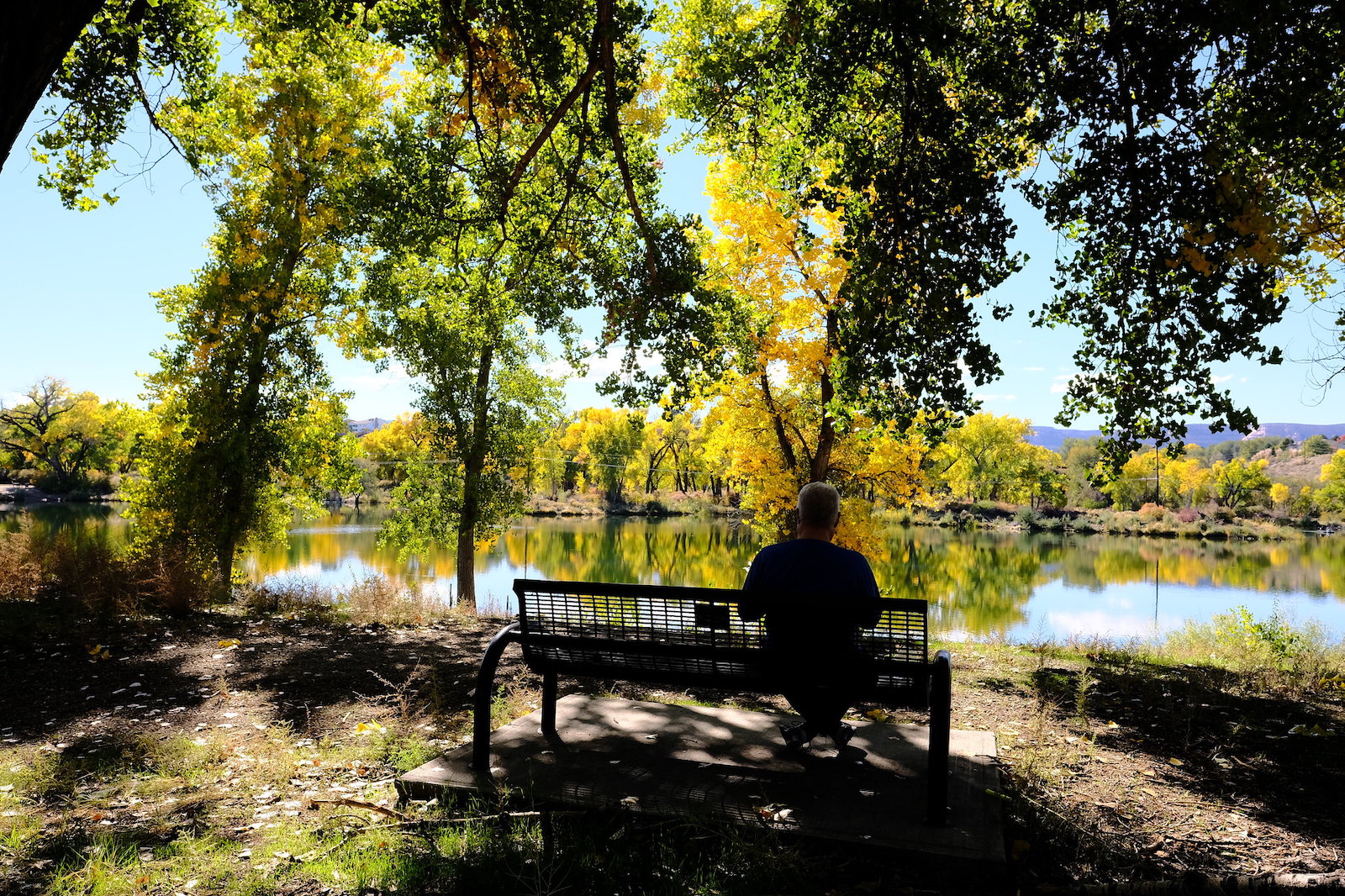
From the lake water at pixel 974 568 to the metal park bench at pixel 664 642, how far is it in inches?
430

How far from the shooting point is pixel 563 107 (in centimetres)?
625

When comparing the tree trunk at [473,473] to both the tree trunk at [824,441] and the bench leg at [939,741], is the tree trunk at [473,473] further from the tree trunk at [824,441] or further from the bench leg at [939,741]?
the bench leg at [939,741]

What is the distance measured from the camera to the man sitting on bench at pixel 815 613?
11.3ft

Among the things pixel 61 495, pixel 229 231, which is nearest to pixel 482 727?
pixel 229 231

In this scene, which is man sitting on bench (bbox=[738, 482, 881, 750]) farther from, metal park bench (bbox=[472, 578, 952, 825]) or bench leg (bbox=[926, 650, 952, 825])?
bench leg (bbox=[926, 650, 952, 825])

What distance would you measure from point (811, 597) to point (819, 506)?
0.64 meters

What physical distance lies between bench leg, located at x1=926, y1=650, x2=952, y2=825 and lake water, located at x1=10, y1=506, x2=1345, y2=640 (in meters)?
11.1

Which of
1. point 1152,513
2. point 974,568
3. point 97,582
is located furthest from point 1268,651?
point 1152,513

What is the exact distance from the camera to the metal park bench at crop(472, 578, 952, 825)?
11.1 ft

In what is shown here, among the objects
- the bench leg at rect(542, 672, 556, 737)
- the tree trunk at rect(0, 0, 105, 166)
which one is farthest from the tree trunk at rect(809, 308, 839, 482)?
the tree trunk at rect(0, 0, 105, 166)

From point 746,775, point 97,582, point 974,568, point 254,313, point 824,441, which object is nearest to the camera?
point 746,775

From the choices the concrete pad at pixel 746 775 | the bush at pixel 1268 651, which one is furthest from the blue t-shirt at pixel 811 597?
the bush at pixel 1268 651

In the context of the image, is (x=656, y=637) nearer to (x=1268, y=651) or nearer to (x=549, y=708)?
(x=549, y=708)

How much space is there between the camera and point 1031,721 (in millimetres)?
5426
